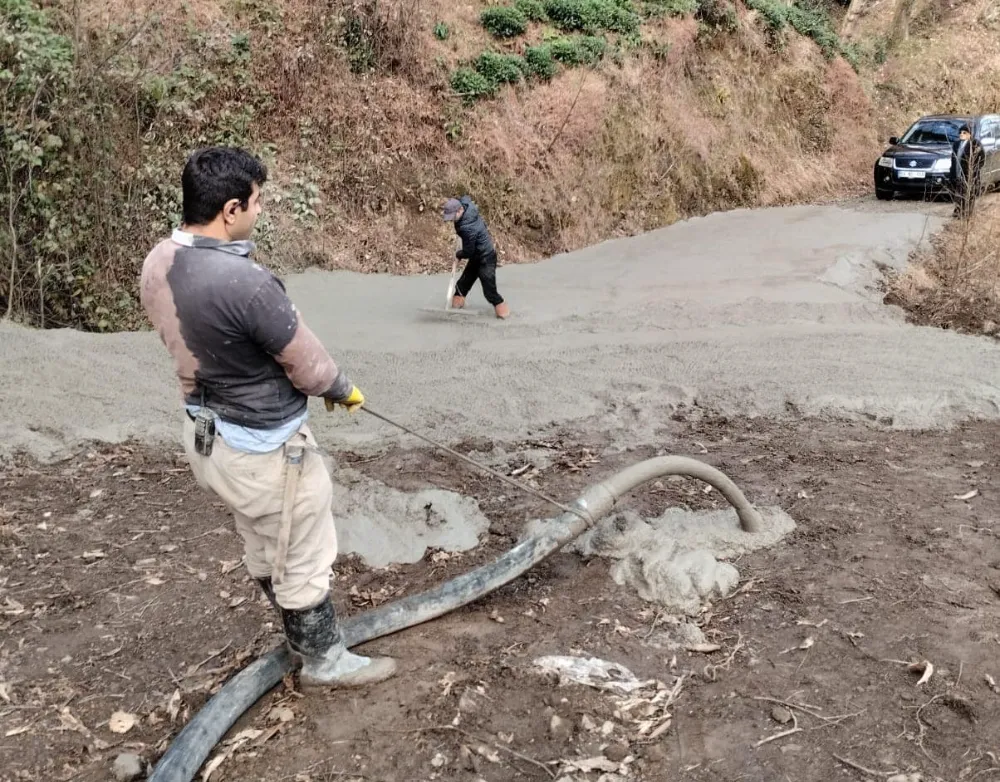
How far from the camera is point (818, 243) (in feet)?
37.8

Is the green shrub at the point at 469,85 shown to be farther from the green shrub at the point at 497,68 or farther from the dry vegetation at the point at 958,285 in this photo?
the dry vegetation at the point at 958,285

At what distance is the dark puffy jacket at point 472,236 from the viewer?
834 centimetres

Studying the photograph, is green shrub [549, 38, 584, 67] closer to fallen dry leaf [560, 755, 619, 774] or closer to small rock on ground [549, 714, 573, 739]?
small rock on ground [549, 714, 573, 739]

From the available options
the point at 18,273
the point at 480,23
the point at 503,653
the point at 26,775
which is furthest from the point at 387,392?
the point at 480,23

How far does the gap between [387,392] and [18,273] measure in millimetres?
4516

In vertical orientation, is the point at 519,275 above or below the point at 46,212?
below

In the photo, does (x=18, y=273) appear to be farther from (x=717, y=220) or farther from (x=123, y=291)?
(x=717, y=220)

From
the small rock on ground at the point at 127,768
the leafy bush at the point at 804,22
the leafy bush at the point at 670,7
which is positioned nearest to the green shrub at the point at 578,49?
the leafy bush at the point at 670,7

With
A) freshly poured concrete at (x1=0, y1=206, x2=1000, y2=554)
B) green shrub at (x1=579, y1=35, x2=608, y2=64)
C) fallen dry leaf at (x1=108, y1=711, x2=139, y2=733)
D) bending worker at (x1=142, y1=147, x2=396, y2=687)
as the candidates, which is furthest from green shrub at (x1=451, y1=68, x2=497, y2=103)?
fallen dry leaf at (x1=108, y1=711, x2=139, y2=733)

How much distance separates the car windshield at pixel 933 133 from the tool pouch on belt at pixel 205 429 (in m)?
16.1

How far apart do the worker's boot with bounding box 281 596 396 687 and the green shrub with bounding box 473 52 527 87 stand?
1104 cm

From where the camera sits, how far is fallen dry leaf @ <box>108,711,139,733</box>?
3178 millimetres

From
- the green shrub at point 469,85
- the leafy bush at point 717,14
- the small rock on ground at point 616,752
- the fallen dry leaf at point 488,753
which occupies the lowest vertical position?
the fallen dry leaf at point 488,753

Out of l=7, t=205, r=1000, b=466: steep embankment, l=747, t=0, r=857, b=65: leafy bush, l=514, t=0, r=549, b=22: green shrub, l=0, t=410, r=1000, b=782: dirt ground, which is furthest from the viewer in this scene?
l=747, t=0, r=857, b=65: leafy bush
